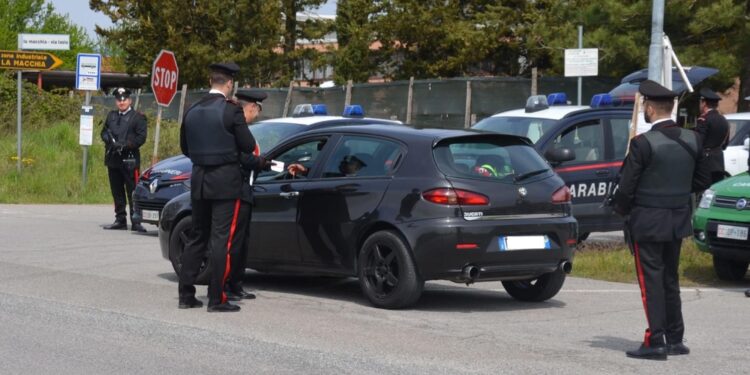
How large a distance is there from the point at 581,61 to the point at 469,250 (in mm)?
14800

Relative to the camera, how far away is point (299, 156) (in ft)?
36.2

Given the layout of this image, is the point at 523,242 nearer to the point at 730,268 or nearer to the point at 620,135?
the point at 730,268

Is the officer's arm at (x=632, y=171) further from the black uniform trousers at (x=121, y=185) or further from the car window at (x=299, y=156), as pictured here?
the black uniform trousers at (x=121, y=185)

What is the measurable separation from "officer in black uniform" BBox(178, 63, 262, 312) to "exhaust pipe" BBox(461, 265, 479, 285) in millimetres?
1785

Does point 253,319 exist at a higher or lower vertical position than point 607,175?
lower

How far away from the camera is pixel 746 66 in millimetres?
30000

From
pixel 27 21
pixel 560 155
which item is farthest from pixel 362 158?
pixel 27 21

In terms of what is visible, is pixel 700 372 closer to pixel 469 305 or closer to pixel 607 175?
pixel 469 305

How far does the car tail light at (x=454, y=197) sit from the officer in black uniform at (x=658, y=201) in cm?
187

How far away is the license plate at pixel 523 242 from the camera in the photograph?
979cm

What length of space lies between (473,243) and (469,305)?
44.2 inches

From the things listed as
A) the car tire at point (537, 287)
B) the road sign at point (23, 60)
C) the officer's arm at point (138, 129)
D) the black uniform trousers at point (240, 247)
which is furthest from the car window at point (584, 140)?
the road sign at point (23, 60)

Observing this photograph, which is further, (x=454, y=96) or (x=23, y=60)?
(x=454, y=96)

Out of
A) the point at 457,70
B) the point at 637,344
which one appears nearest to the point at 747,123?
the point at 637,344
